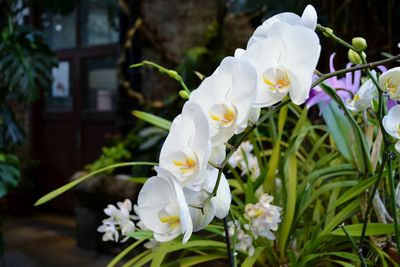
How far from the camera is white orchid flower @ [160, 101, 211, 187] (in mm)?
336

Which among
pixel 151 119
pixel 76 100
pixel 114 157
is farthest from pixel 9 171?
pixel 76 100

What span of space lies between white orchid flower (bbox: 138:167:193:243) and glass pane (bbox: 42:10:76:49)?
433 cm

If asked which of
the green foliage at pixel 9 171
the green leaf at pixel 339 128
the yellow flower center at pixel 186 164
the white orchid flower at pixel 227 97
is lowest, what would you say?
the green foliage at pixel 9 171

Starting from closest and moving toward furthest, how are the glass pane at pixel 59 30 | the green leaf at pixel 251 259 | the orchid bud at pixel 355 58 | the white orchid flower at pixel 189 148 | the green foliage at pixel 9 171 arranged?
1. the white orchid flower at pixel 189 148
2. the orchid bud at pixel 355 58
3. the green leaf at pixel 251 259
4. the green foliage at pixel 9 171
5. the glass pane at pixel 59 30

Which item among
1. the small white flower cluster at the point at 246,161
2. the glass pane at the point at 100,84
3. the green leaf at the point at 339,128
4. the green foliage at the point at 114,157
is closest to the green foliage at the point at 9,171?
the green foliage at the point at 114,157

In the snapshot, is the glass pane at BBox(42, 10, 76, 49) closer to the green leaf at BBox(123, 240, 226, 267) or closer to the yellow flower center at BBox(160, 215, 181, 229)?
the green leaf at BBox(123, 240, 226, 267)

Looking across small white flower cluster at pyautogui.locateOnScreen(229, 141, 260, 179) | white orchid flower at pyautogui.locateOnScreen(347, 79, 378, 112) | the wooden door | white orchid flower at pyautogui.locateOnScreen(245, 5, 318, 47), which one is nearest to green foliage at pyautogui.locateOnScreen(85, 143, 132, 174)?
the wooden door

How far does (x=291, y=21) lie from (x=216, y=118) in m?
0.12

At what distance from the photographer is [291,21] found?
0.40m

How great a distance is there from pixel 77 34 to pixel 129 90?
114 centimetres

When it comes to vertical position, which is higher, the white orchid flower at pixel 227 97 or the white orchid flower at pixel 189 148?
the white orchid flower at pixel 227 97

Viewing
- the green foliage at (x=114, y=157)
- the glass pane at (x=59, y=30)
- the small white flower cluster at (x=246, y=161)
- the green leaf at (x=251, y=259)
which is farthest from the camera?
the glass pane at (x=59, y=30)

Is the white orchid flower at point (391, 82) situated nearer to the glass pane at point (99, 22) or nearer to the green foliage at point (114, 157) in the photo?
the green foliage at point (114, 157)

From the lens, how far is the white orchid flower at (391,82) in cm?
40
